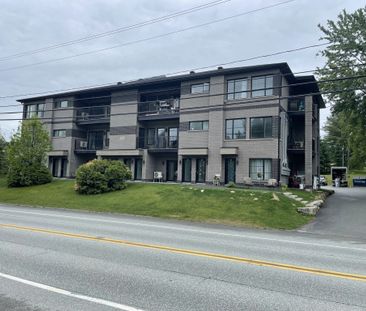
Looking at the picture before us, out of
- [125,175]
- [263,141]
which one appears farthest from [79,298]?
[263,141]

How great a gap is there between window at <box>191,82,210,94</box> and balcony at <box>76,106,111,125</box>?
10.6 meters

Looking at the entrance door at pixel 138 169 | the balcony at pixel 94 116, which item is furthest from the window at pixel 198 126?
the balcony at pixel 94 116

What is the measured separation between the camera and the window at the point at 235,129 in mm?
30358

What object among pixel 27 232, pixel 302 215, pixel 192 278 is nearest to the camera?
pixel 192 278

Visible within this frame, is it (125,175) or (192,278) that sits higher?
(125,175)

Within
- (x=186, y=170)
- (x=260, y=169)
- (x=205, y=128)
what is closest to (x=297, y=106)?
(x=260, y=169)

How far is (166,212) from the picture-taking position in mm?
19828

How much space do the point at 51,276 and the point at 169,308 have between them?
107 inches

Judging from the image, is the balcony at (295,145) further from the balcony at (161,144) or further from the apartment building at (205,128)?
the balcony at (161,144)

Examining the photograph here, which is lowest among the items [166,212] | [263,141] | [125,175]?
[166,212]

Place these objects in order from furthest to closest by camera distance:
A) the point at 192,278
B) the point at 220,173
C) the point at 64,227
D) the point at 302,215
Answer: the point at 220,173 < the point at 302,215 < the point at 64,227 < the point at 192,278

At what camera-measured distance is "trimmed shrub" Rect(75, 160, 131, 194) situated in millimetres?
26750

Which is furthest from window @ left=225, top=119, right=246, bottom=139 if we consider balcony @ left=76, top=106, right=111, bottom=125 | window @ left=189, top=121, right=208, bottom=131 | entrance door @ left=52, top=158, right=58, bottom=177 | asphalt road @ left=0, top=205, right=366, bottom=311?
entrance door @ left=52, top=158, right=58, bottom=177

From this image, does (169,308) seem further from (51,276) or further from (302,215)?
(302,215)
